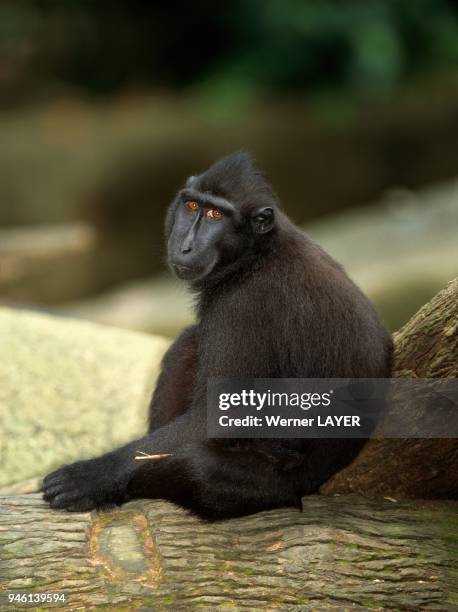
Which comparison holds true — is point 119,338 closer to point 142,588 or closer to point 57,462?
point 57,462

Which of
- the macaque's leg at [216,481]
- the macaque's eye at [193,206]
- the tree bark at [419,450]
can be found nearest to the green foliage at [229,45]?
the macaque's eye at [193,206]

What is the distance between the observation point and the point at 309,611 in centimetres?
369

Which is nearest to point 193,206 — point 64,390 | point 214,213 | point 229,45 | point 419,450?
point 214,213

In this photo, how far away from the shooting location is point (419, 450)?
4.17 metres

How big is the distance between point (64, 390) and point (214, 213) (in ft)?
7.73

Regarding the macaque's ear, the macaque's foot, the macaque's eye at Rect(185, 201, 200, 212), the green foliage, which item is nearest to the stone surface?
the macaque's foot

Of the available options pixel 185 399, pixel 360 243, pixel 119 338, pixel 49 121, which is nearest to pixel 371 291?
pixel 360 243

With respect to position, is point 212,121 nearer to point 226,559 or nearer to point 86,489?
point 86,489

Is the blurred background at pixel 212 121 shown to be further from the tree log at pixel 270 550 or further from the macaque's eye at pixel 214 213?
the tree log at pixel 270 550

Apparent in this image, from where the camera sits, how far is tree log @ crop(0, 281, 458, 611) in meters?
3.69

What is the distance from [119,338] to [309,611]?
3.85 meters

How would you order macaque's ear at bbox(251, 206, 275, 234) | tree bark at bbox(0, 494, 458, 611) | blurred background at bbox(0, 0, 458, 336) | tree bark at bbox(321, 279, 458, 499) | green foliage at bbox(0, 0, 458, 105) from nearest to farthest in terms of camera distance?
tree bark at bbox(0, 494, 458, 611)
tree bark at bbox(321, 279, 458, 499)
macaque's ear at bbox(251, 206, 275, 234)
blurred background at bbox(0, 0, 458, 336)
green foliage at bbox(0, 0, 458, 105)

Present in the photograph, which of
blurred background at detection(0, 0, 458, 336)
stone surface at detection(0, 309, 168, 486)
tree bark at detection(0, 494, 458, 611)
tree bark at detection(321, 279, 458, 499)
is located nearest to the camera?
tree bark at detection(0, 494, 458, 611)

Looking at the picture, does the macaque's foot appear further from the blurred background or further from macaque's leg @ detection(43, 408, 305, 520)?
the blurred background
